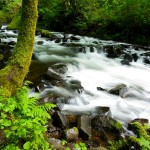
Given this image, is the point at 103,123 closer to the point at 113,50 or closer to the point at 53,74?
the point at 53,74

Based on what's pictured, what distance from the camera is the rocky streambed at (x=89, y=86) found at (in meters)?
5.95

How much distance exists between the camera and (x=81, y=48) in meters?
14.0

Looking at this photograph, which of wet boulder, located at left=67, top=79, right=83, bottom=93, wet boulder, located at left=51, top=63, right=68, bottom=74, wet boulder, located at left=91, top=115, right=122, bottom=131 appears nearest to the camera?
wet boulder, located at left=91, top=115, right=122, bottom=131

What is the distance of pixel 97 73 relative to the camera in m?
10.9

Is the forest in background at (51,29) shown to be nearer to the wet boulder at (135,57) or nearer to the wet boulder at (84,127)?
the wet boulder at (84,127)

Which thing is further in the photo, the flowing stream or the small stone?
the flowing stream

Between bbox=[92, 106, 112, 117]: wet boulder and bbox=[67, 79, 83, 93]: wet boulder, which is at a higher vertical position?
bbox=[67, 79, 83, 93]: wet boulder

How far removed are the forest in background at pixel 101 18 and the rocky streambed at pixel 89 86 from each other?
1.24 m

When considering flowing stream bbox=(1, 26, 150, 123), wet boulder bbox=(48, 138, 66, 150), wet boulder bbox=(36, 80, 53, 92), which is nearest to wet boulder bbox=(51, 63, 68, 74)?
flowing stream bbox=(1, 26, 150, 123)

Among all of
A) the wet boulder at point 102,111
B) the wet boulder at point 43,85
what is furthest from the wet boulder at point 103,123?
the wet boulder at point 43,85

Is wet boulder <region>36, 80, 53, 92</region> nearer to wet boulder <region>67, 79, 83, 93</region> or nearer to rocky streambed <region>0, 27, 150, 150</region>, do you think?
rocky streambed <region>0, 27, 150, 150</region>

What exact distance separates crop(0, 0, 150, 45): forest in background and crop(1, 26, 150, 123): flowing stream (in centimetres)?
123

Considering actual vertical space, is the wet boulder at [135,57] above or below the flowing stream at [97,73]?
above

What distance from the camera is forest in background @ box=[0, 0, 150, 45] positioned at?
1570cm
